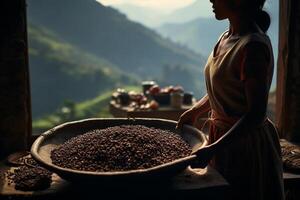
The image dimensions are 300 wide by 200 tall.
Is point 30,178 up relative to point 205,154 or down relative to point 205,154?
down

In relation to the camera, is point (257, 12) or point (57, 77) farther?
point (57, 77)

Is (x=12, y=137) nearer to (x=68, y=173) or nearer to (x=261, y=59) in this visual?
(x=68, y=173)

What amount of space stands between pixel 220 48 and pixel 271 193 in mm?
899

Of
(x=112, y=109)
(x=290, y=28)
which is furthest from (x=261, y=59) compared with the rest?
(x=112, y=109)

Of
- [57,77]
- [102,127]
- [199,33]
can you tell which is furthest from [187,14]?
[102,127]

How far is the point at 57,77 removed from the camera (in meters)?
41.6

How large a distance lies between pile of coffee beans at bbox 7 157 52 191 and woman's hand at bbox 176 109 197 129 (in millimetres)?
935

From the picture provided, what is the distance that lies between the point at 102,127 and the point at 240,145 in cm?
111

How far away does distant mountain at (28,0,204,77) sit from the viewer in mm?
46344

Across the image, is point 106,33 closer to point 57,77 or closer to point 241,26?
point 57,77

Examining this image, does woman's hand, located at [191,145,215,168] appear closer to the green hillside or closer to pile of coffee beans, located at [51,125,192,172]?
pile of coffee beans, located at [51,125,192,172]

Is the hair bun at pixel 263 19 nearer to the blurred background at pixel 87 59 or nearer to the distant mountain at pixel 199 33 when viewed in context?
the blurred background at pixel 87 59

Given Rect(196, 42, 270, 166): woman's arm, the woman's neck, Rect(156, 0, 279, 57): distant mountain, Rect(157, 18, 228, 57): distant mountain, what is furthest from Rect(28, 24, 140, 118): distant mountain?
Rect(196, 42, 270, 166): woman's arm

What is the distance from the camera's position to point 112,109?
22.4 ft
